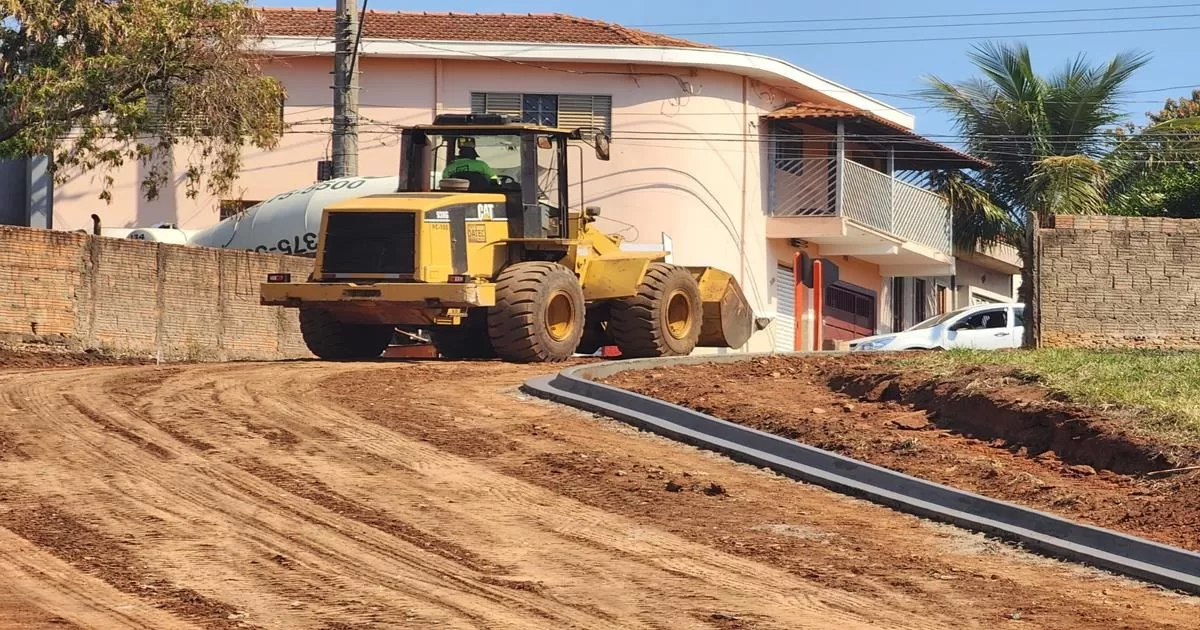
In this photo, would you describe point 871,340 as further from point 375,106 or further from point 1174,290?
point 375,106

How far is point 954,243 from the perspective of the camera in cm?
4294

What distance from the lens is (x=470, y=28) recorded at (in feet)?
126

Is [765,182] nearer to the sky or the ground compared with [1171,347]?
nearer to the sky

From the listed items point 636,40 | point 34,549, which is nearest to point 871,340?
point 636,40

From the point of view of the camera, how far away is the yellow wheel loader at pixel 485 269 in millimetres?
19766

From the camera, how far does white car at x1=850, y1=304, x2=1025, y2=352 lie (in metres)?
28.7

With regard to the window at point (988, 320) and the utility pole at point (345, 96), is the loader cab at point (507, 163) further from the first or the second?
the window at point (988, 320)

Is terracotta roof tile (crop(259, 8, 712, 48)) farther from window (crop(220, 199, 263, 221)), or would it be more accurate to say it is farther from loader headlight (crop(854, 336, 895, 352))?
loader headlight (crop(854, 336, 895, 352))

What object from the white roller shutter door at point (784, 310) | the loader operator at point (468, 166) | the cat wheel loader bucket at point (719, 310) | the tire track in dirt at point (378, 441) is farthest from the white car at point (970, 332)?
the tire track in dirt at point (378, 441)

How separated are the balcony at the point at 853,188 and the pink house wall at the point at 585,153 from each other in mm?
1936

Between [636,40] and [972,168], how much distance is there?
890 cm

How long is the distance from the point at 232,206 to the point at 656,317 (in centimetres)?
1731

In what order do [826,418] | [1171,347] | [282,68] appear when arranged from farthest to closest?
1. [282,68]
2. [1171,347]
3. [826,418]

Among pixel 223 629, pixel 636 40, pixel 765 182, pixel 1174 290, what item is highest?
pixel 636 40
